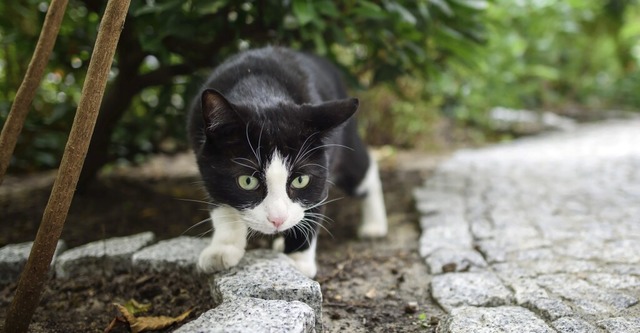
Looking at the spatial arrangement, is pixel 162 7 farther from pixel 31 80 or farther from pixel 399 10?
pixel 399 10

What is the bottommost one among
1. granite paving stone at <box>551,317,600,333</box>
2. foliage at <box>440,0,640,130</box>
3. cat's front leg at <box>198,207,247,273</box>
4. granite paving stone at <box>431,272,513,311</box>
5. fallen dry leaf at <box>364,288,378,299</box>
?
fallen dry leaf at <box>364,288,378,299</box>

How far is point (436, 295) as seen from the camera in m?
1.97

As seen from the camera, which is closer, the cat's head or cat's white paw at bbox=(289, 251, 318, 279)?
the cat's head

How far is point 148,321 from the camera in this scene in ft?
5.49

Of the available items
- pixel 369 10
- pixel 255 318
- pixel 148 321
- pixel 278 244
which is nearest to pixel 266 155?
pixel 255 318

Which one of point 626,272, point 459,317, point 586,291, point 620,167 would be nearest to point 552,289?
point 586,291

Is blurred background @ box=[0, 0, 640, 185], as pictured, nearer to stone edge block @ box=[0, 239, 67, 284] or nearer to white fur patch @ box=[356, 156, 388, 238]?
white fur patch @ box=[356, 156, 388, 238]

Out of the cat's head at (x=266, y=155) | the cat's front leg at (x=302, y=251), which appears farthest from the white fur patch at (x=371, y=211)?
the cat's head at (x=266, y=155)

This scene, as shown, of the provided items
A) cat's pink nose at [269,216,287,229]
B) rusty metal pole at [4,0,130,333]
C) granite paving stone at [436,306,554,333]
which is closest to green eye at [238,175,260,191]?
cat's pink nose at [269,216,287,229]

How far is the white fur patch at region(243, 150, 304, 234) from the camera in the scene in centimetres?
168

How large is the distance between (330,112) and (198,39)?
1301mm

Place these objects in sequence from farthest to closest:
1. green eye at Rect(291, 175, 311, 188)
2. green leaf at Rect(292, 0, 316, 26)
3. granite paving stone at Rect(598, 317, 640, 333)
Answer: green leaf at Rect(292, 0, 316, 26) → green eye at Rect(291, 175, 311, 188) → granite paving stone at Rect(598, 317, 640, 333)

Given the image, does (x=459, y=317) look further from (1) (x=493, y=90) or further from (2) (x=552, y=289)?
(1) (x=493, y=90)

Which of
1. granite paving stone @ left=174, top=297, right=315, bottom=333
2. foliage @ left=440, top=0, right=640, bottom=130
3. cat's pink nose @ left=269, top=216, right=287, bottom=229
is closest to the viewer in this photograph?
granite paving stone @ left=174, top=297, right=315, bottom=333
